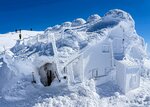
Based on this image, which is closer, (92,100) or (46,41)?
(92,100)

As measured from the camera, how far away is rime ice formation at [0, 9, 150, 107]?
28.8m

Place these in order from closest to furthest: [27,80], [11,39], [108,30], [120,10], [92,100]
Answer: [92,100]
[27,80]
[108,30]
[120,10]
[11,39]

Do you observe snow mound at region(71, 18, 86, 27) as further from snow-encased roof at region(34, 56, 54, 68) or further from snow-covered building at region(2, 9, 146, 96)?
snow-encased roof at region(34, 56, 54, 68)

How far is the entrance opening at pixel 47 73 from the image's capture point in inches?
1238

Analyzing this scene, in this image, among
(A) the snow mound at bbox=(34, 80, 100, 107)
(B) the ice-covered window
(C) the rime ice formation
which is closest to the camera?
(A) the snow mound at bbox=(34, 80, 100, 107)

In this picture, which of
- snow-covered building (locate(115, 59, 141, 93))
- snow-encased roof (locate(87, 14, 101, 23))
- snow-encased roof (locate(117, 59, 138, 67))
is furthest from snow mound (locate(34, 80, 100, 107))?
snow-encased roof (locate(87, 14, 101, 23))

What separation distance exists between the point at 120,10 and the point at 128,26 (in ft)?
8.06

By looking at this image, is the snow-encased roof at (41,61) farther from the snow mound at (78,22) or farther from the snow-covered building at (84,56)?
the snow mound at (78,22)

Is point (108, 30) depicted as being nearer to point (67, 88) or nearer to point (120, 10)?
point (120, 10)

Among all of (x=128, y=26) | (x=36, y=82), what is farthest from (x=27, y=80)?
(x=128, y=26)

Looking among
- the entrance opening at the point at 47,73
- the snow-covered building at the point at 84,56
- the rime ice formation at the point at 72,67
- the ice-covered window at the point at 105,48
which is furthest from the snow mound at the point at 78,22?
the entrance opening at the point at 47,73

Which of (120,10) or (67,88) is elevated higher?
(120,10)

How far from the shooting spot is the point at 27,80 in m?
30.0

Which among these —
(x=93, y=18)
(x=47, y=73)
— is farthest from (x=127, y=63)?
(x=93, y=18)
